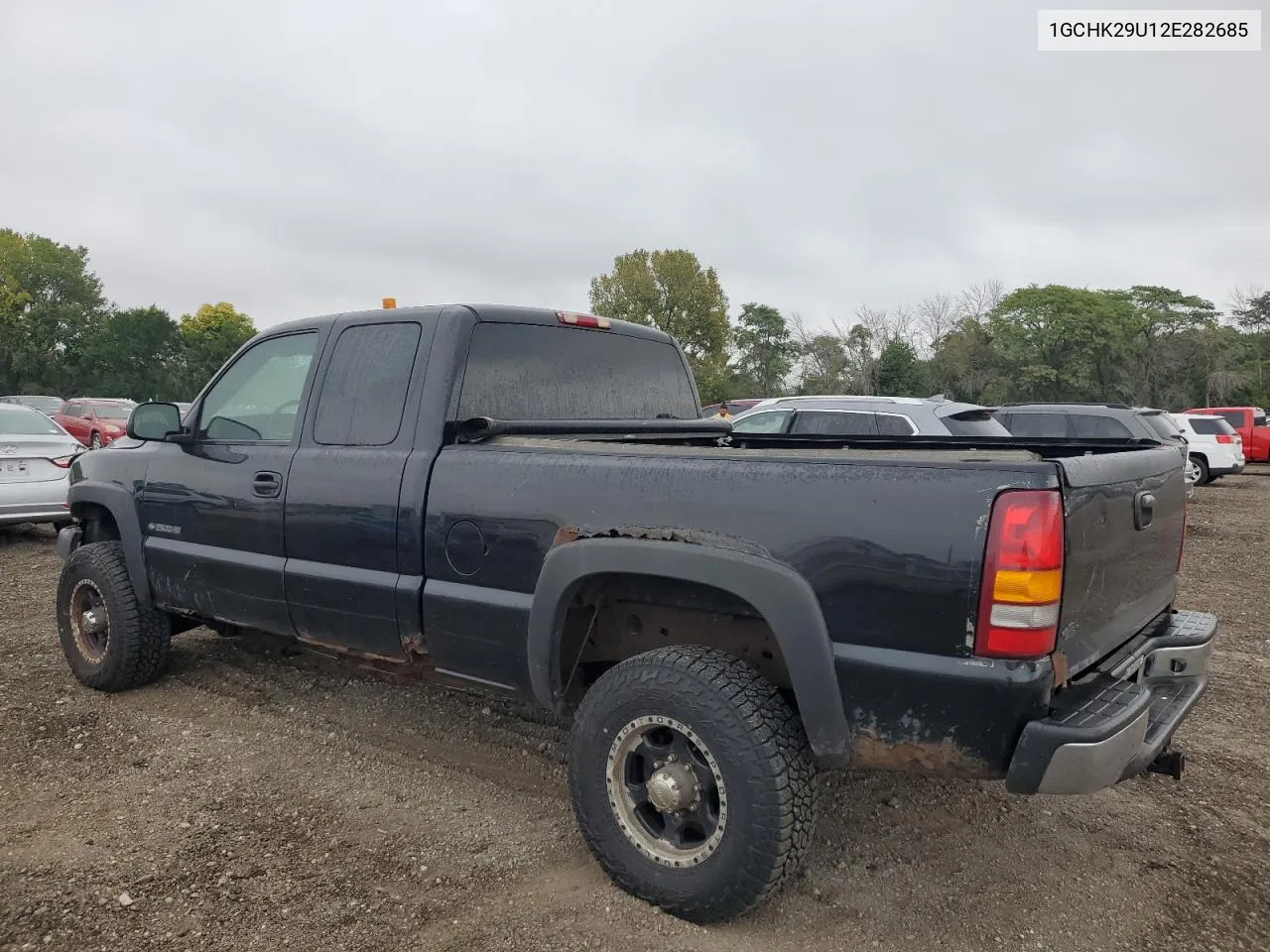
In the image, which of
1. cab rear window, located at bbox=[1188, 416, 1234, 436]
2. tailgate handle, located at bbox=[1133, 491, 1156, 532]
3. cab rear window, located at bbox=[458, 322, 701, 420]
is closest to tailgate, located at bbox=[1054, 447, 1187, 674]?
tailgate handle, located at bbox=[1133, 491, 1156, 532]

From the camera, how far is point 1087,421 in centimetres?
1210

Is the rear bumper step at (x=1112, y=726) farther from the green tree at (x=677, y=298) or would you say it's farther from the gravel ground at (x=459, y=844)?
the green tree at (x=677, y=298)

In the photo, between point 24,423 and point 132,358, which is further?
point 132,358

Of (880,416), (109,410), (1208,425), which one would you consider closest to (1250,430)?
(1208,425)

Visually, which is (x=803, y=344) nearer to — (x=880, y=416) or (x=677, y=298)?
(x=677, y=298)

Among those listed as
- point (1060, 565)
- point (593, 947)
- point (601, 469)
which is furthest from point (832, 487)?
point (593, 947)

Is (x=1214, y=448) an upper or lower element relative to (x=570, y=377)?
lower

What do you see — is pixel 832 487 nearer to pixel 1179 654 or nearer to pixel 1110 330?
pixel 1179 654

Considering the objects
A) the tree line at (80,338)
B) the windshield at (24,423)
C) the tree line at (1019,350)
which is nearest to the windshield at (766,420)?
the windshield at (24,423)

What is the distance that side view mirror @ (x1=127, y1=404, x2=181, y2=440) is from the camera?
168 inches

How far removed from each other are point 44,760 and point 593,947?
108 inches

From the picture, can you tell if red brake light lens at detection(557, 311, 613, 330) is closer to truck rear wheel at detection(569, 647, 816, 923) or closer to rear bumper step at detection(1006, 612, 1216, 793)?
truck rear wheel at detection(569, 647, 816, 923)

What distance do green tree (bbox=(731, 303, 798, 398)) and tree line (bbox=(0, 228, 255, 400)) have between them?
33.7 m

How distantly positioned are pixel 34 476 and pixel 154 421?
5.43 meters
